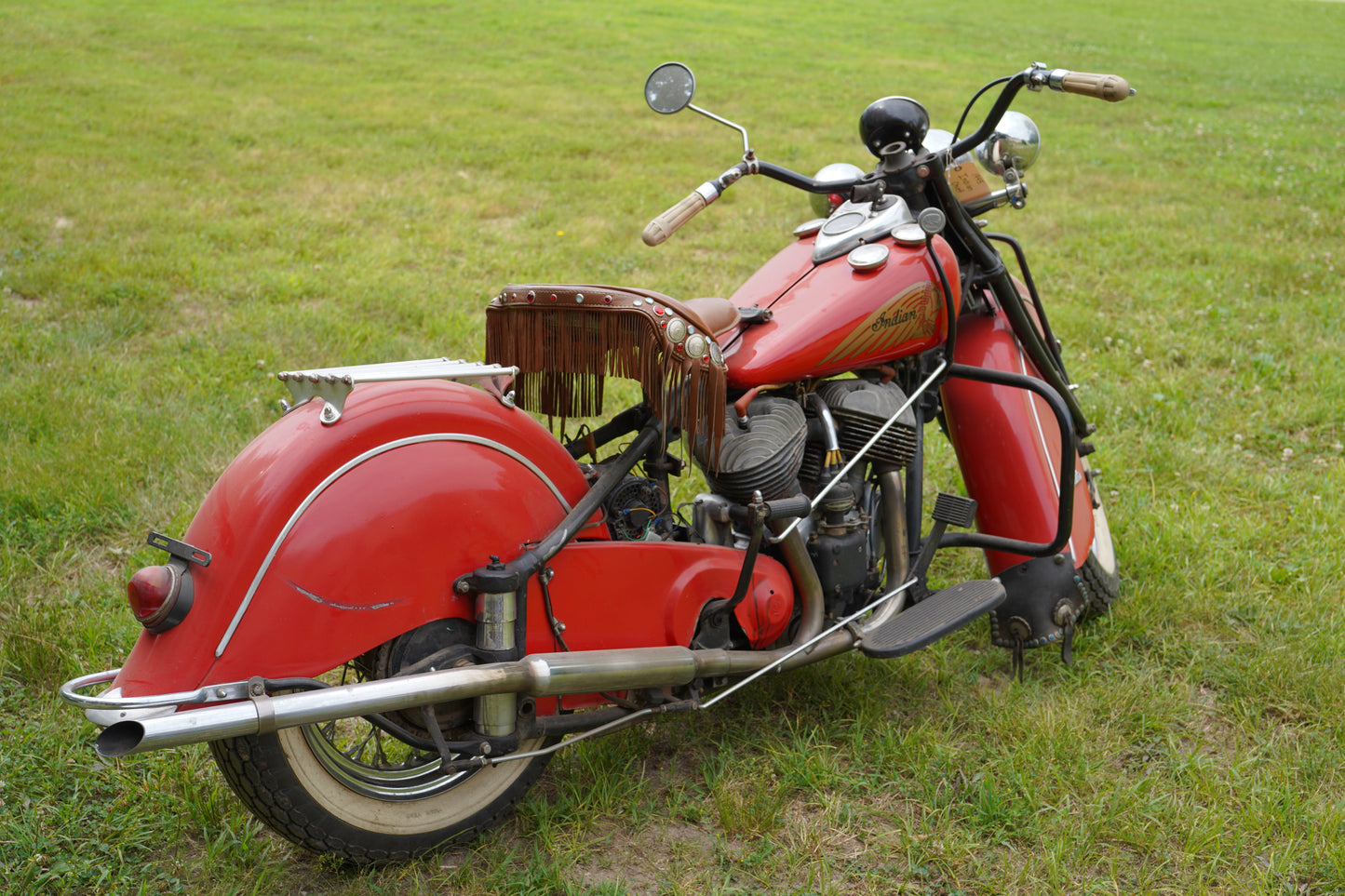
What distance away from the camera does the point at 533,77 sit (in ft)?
44.9

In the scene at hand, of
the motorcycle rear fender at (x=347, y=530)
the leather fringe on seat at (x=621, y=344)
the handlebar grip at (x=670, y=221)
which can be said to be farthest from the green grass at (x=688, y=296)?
the handlebar grip at (x=670, y=221)

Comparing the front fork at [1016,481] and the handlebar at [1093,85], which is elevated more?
the handlebar at [1093,85]

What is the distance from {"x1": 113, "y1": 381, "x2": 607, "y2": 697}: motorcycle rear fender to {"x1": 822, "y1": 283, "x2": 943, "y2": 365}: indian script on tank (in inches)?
36.1

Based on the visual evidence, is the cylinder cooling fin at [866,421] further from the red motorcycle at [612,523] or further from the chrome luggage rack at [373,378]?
the chrome luggage rack at [373,378]

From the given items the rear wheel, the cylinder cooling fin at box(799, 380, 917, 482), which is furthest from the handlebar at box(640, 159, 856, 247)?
the rear wheel

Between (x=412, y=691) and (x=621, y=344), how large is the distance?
91 centimetres

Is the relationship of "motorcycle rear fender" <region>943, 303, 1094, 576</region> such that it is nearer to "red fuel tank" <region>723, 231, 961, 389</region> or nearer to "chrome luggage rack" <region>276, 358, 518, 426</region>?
"red fuel tank" <region>723, 231, 961, 389</region>

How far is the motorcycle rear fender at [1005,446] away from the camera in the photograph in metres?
3.35

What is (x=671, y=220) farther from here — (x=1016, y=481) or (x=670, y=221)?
(x=1016, y=481)

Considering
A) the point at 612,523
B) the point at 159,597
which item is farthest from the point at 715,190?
the point at 159,597

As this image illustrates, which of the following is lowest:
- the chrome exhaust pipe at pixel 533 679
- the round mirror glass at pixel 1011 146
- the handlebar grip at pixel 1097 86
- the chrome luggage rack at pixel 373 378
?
the chrome exhaust pipe at pixel 533 679

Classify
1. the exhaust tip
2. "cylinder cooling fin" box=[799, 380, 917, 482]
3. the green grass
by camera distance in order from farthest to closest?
"cylinder cooling fin" box=[799, 380, 917, 482] → the green grass → the exhaust tip

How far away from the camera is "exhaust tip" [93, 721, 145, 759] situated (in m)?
1.85

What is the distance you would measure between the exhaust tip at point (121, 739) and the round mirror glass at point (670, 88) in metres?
2.01
